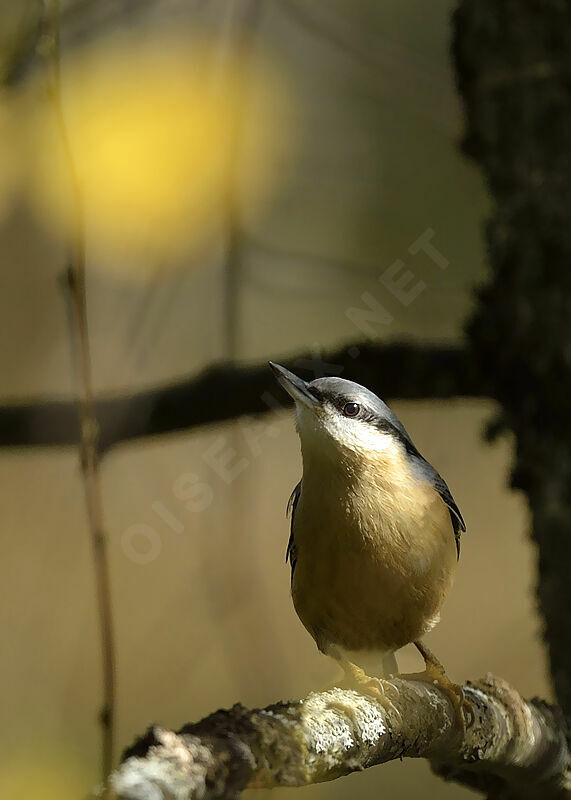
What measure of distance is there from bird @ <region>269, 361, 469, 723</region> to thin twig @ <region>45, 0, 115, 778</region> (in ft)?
1.12

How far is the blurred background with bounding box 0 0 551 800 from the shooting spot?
3.58 feet

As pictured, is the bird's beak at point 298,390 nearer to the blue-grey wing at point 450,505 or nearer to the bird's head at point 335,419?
the bird's head at point 335,419

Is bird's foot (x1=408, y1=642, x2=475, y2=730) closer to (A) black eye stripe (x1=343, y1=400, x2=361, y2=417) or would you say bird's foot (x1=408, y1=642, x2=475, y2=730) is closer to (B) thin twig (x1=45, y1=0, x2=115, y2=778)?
(A) black eye stripe (x1=343, y1=400, x2=361, y2=417)

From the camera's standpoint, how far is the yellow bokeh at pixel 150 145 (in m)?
1.14

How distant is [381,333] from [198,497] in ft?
1.10

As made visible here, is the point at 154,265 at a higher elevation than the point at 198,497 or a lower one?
higher

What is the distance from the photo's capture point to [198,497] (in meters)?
1.14

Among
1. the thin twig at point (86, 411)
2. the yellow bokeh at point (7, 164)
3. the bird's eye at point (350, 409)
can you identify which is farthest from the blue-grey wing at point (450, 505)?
the yellow bokeh at point (7, 164)

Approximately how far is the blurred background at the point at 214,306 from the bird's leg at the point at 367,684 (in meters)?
0.28

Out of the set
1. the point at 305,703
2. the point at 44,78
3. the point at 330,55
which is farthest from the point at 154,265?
the point at 305,703

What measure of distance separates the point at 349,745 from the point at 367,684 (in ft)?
0.36

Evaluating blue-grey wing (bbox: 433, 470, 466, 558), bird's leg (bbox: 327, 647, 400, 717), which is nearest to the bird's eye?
blue-grey wing (bbox: 433, 470, 466, 558)

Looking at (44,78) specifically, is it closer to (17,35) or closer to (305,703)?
(17,35)

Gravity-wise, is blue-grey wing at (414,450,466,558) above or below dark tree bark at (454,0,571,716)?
below
